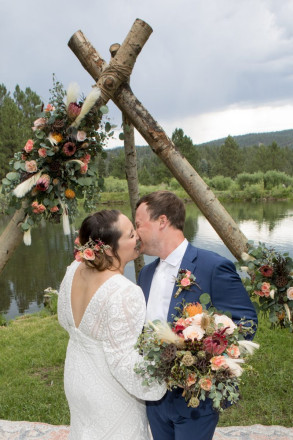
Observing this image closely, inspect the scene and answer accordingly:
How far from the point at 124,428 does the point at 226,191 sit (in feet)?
135

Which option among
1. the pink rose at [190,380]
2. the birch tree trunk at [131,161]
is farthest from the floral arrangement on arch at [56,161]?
the pink rose at [190,380]

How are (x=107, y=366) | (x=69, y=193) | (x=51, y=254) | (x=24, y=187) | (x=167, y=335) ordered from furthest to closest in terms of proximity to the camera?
(x=51, y=254)
(x=69, y=193)
(x=24, y=187)
(x=107, y=366)
(x=167, y=335)

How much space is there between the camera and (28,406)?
427 centimetres

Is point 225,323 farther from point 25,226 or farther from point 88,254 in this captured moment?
point 25,226

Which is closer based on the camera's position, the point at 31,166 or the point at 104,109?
the point at 31,166

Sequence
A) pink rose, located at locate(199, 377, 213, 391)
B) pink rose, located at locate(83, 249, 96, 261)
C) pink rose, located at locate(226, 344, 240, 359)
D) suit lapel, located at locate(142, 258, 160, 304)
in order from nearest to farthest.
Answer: pink rose, located at locate(199, 377, 213, 391) < pink rose, located at locate(226, 344, 240, 359) < pink rose, located at locate(83, 249, 96, 261) < suit lapel, located at locate(142, 258, 160, 304)

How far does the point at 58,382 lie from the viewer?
4.86 meters

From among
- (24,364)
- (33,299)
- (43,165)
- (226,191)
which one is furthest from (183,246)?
(226,191)

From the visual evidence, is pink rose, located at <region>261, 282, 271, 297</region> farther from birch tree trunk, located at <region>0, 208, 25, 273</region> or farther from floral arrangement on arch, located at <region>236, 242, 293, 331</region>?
birch tree trunk, located at <region>0, 208, 25, 273</region>

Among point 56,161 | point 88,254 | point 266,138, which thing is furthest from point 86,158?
point 266,138

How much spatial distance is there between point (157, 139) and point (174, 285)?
1.19m

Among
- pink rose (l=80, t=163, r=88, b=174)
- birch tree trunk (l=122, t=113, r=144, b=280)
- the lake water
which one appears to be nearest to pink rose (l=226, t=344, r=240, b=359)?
pink rose (l=80, t=163, r=88, b=174)

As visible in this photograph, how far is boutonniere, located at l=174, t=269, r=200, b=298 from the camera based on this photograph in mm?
2219

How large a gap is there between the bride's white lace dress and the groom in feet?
0.46
